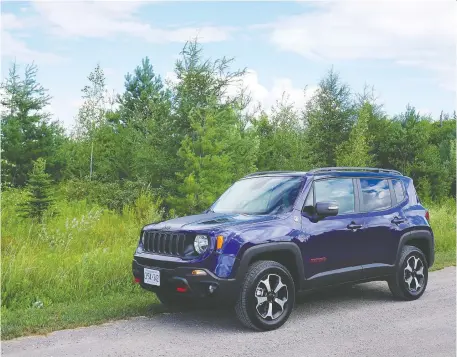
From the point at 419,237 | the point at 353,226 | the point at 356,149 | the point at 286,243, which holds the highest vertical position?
the point at 356,149

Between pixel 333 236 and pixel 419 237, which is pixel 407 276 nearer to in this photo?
pixel 419 237

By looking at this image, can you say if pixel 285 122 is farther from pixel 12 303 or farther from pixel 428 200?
pixel 12 303

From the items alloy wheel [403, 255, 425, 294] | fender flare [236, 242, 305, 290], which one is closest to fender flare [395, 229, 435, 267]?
alloy wheel [403, 255, 425, 294]

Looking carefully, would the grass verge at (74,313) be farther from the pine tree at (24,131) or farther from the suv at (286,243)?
the pine tree at (24,131)

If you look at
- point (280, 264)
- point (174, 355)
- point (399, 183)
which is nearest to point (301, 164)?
point (399, 183)

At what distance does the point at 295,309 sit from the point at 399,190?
2512 mm

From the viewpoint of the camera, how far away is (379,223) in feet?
26.1

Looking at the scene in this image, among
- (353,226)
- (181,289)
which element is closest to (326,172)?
(353,226)

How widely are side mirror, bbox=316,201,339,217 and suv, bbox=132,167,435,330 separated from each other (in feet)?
0.04

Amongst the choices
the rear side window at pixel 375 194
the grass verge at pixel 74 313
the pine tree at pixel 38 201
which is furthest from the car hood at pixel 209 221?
the pine tree at pixel 38 201

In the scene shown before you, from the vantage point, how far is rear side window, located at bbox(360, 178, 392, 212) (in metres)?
8.00

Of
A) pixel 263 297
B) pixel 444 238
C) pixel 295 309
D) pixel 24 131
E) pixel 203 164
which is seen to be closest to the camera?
pixel 263 297

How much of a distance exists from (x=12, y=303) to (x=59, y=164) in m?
16.9

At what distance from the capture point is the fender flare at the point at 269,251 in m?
6.36
